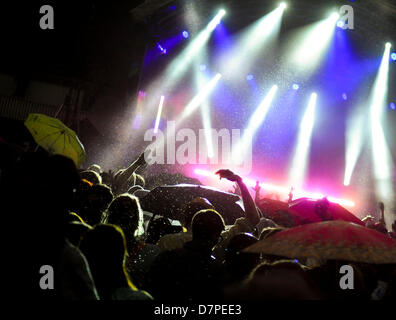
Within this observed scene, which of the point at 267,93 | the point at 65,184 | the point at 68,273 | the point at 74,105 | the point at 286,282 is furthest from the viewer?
the point at 267,93

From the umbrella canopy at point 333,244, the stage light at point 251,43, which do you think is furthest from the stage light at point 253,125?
the umbrella canopy at point 333,244

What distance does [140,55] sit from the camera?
15.1 metres

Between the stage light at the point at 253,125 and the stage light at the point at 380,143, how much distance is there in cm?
447

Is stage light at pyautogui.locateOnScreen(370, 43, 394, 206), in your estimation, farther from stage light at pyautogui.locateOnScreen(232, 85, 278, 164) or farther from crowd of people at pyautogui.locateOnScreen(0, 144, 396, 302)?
crowd of people at pyautogui.locateOnScreen(0, 144, 396, 302)

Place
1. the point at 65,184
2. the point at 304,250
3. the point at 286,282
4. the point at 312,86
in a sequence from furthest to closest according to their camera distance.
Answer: the point at 312,86 → the point at 304,250 → the point at 65,184 → the point at 286,282

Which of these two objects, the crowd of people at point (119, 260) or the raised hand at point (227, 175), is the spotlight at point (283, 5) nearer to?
the raised hand at point (227, 175)

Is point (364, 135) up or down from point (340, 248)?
up

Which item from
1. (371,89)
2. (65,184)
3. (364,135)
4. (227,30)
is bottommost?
(65,184)

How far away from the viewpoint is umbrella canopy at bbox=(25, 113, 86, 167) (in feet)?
13.3

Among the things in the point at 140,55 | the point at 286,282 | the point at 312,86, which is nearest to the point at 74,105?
the point at 140,55

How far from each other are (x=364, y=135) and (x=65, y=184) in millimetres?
16975

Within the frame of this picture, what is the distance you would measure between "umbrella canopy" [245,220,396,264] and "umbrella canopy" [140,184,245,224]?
2.66 metres

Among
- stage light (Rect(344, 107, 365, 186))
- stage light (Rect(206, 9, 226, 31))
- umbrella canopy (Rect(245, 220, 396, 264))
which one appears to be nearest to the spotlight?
stage light (Rect(206, 9, 226, 31))
